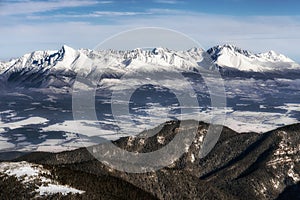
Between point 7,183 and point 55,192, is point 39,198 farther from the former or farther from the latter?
point 7,183

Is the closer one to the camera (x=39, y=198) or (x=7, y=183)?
(x=39, y=198)

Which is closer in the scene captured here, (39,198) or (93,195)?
(39,198)

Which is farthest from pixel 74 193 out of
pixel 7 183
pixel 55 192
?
pixel 7 183

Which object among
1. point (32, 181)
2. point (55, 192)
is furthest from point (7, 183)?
point (55, 192)

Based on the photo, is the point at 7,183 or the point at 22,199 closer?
the point at 22,199

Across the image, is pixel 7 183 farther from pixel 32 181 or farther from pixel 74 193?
pixel 74 193

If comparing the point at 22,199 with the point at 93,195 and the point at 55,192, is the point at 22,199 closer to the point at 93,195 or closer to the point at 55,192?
the point at 55,192

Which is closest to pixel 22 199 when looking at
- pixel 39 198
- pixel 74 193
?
pixel 39 198
